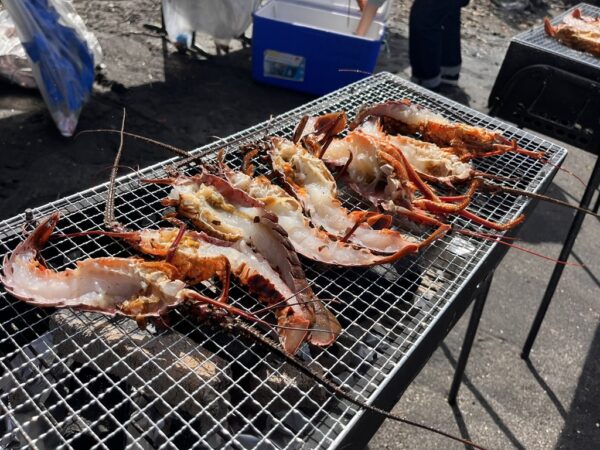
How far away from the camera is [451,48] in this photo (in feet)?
21.4

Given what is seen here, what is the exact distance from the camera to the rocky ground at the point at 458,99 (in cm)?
307

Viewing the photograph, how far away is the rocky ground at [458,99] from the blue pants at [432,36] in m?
0.68

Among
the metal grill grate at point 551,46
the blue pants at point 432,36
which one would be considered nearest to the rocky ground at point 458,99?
the blue pants at point 432,36

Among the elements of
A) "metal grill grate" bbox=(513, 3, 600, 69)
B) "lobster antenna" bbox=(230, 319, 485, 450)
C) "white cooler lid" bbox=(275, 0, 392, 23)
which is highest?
"metal grill grate" bbox=(513, 3, 600, 69)

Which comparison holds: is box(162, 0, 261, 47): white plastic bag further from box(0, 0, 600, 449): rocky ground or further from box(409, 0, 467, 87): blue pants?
box(409, 0, 467, 87): blue pants

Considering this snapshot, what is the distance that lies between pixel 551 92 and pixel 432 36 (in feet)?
9.85

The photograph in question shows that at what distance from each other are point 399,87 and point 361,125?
2.24ft

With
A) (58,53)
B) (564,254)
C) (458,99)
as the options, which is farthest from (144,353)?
(458,99)

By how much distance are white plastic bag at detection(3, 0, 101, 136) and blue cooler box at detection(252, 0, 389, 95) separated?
175 centimetres

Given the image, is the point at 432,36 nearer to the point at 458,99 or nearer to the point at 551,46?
the point at 458,99

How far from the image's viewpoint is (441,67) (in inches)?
265

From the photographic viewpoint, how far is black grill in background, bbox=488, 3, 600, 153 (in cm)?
295

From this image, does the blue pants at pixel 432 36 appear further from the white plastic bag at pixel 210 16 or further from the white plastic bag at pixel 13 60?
the white plastic bag at pixel 13 60

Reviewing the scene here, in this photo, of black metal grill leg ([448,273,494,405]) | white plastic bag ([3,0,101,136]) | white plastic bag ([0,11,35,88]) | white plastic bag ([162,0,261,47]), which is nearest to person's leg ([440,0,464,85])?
white plastic bag ([162,0,261,47])
